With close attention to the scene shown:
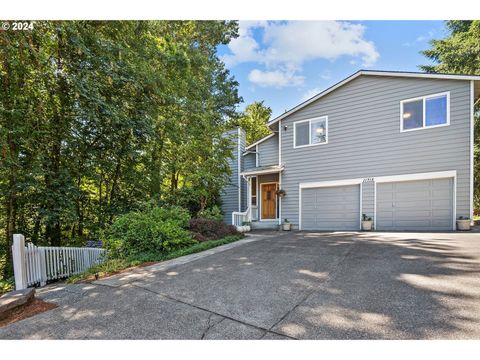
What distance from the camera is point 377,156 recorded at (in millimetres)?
8586

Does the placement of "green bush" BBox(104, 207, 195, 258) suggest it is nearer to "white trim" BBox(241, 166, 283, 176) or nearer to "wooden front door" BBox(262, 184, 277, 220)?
"white trim" BBox(241, 166, 283, 176)

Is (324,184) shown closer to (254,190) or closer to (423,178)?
(423,178)

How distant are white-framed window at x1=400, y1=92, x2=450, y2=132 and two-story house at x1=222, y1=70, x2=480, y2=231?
0.08 ft

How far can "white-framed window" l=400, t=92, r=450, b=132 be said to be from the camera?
25.1 feet

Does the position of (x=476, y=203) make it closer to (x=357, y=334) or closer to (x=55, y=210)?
(x=357, y=334)

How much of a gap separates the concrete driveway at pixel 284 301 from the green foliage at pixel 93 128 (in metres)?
2.62

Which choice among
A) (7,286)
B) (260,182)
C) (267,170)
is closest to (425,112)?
(267,170)

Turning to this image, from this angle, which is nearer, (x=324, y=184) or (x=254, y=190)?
(x=324, y=184)

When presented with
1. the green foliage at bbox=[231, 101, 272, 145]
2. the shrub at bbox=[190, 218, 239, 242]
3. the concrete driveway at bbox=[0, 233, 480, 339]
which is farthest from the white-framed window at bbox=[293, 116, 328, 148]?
the green foliage at bbox=[231, 101, 272, 145]

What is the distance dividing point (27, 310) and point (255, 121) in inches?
876

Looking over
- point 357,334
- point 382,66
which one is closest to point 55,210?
point 357,334

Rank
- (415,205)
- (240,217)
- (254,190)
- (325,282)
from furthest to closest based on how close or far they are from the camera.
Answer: (254,190), (240,217), (415,205), (325,282)

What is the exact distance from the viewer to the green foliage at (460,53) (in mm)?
11102

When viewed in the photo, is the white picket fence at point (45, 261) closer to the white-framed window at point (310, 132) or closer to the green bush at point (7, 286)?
the green bush at point (7, 286)
